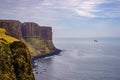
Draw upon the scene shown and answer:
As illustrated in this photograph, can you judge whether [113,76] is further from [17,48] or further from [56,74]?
[17,48]

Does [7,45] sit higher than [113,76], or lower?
higher

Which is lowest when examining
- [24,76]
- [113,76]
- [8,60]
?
[113,76]

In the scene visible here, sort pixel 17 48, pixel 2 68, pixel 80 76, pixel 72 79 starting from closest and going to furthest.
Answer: pixel 2 68 → pixel 17 48 → pixel 72 79 → pixel 80 76

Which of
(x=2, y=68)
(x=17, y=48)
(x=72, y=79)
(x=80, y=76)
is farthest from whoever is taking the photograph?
(x=80, y=76)

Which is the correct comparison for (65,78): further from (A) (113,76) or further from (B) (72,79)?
(A) (113,76)

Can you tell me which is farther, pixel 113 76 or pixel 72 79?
pixel 113 76

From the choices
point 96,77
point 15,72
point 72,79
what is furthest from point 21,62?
point 96,77
